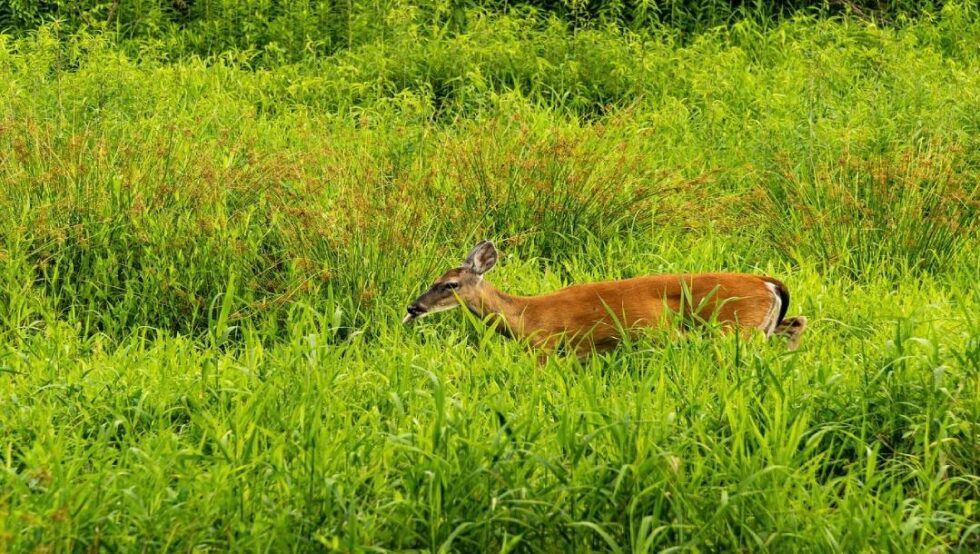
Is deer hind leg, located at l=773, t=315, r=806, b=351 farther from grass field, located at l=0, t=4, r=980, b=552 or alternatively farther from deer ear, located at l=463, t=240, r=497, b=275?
deer ear, located at l=463, t=240, r=497, b=275

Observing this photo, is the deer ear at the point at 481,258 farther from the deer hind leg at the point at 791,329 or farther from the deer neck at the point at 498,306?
the deer hind leg at the point at 791,329

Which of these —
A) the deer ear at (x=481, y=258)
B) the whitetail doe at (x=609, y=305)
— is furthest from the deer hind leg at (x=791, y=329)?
the deer ear at (x=481, y=258)

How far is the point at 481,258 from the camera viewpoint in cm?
573

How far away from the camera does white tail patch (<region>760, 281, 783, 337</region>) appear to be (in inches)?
214

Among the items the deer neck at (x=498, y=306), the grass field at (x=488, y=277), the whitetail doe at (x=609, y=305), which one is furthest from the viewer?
the deer neck at (x=498, y=306)

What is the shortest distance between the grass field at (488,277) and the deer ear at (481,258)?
32 centimetres

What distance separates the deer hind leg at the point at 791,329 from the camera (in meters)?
5.50

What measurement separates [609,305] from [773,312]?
66cm

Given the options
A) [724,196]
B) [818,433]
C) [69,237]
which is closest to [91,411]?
[69,237]

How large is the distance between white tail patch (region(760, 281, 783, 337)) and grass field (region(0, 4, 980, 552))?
20 cm

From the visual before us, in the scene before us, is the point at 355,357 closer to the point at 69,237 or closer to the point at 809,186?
the point at 69,237

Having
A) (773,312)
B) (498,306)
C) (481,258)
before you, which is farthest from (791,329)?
(481,258)

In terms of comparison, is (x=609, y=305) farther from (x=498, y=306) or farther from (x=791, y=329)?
(x=791, y=329)

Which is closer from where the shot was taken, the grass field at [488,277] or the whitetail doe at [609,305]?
the grass field at [488,277]
